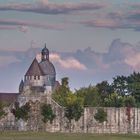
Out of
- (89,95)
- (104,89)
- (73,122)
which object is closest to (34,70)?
(104,89)

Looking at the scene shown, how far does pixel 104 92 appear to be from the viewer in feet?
466

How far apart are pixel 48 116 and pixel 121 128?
7.27m

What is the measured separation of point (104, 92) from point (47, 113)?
5736cm

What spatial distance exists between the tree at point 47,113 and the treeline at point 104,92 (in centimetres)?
3138

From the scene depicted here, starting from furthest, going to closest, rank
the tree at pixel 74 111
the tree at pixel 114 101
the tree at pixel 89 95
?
the tree at pixel 89 95
the tree at pixel 114 101
the tree at pixel 74 111

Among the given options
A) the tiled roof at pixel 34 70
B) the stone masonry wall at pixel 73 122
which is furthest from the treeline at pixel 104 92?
the tiled roof at pixel 34 70

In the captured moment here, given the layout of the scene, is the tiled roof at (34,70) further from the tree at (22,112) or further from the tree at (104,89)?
the tree at (22,112)

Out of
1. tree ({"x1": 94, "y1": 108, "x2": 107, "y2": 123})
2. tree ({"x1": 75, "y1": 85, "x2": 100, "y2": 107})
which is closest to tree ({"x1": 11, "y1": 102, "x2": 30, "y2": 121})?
tree ({"x1": 94, "y1": 108, "x2": 107, "y2": 123})

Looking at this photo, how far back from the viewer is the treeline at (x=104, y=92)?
123 m

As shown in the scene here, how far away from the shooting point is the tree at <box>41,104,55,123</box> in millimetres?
84750

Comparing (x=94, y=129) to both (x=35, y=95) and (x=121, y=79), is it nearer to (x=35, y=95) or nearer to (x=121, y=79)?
(x=35, y=95)

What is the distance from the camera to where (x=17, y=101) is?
87500 millimetres

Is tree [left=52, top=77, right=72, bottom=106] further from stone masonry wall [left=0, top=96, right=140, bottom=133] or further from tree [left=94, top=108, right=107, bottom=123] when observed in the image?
tree [left=94, top=108, right=107, bottom=123]

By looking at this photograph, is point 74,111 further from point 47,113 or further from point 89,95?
point 89,95
